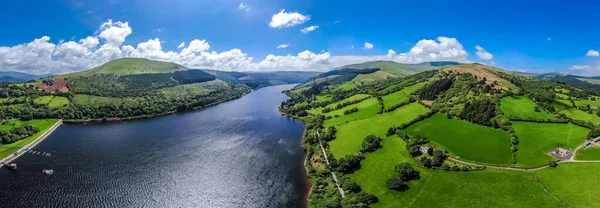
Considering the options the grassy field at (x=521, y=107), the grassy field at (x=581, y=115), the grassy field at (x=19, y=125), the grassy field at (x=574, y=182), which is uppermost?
the grassy field at (x=521, y=107)

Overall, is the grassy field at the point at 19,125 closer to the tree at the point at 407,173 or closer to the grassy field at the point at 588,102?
the tree at the point at 407,173

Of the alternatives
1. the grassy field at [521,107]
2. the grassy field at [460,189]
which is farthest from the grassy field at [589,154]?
the grassy field at [521,107]

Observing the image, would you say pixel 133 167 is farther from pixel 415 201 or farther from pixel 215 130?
pixel 415 201

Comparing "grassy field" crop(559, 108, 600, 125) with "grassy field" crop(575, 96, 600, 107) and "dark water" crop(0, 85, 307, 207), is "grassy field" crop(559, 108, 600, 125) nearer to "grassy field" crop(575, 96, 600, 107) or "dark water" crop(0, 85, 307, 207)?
"grassy field" crop(575, 96, 600, 107)

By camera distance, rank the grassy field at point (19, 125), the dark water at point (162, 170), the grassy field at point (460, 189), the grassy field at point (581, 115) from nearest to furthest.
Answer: the grassy field at point (460, 189) < the dark water at point (162, 170) < the grassy field at point (581, 115) < the grassy field at point (19, 125)

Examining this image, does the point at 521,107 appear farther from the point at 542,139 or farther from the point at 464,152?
the point at 464,152

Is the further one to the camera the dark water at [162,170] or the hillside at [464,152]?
the dark water at [162,170]

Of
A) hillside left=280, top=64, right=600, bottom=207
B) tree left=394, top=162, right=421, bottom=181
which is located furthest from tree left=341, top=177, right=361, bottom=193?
tree left=394, top=162, right=421, bottom=181
